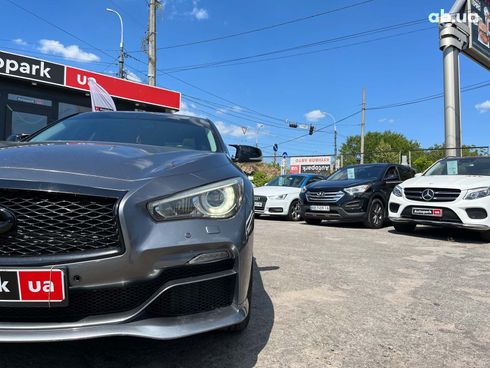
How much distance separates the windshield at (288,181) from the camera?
40.5 ft

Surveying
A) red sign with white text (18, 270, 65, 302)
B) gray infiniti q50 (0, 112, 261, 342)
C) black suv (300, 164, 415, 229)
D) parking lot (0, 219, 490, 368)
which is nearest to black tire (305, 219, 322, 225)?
black suv (300, 164, 415, 229)

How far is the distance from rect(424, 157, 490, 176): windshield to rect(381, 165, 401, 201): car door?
1.30 meters

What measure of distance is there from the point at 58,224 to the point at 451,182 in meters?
7.00

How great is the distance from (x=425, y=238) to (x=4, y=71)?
10.9 meters

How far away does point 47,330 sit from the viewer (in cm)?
181

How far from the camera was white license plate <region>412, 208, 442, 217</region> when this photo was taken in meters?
7.23

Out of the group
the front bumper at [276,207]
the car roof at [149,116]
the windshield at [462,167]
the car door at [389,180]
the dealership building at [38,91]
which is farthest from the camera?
the dealership building at [38,91]

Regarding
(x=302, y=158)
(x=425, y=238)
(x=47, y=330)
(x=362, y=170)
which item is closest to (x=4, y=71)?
(x=362, y=170)

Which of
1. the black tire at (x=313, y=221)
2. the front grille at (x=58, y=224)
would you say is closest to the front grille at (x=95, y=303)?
the front grille at (x=58, y=224)

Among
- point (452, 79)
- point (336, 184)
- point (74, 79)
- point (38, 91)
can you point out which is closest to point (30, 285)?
point (336, 184)

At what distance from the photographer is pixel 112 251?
6.05 ft

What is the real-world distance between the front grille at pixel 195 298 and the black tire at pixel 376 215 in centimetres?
758

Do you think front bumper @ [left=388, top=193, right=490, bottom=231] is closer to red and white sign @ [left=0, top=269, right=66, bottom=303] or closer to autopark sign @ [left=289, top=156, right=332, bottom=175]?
red and white sign @ [left=0, top=269, right=66, bottom=303]

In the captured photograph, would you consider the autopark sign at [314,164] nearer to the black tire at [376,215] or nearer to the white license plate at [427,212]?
the black tire at [376,215]
